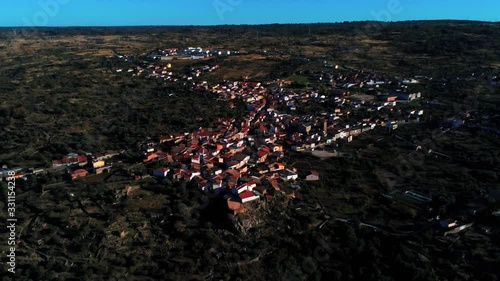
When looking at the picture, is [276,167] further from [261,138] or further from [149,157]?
[149,157]

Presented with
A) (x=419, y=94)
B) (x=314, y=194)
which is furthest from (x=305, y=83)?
(x=314, y=194)

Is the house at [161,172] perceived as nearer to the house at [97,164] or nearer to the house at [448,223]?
the house at [97,164]

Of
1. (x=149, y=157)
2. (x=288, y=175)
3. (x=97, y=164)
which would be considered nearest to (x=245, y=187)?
(x=288, y=175)

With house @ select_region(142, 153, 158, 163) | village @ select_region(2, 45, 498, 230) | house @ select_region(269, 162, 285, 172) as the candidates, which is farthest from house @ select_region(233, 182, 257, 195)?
house @ select_region(142, 153, 158, 163)

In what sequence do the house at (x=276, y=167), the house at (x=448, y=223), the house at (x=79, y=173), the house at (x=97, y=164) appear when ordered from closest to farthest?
the house at (x=448, y=223) → the house at (x=79, y=173) → the house at (x=276, y=167) → the house at (x=97, y=164)

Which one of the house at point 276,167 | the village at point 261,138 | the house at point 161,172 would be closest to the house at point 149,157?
the village at point 261,138
